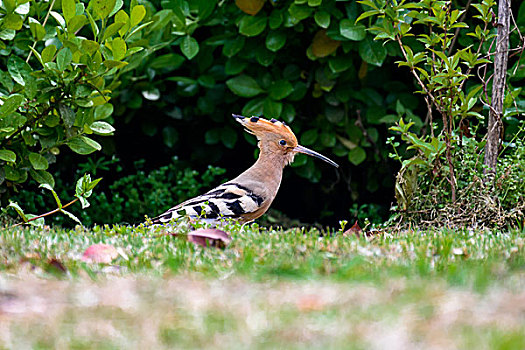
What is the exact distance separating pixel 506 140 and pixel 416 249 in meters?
3.15

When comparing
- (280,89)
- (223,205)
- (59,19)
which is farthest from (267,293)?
(280,89)

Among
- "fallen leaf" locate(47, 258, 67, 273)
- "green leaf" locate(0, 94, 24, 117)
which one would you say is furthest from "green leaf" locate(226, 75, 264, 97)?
"fallen leaf" locate(47, 258, 67, 273)

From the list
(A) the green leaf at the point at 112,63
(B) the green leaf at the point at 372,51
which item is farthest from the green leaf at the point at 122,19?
(B) the green leaf at the point at 372,51

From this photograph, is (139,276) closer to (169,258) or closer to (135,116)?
(169,258)

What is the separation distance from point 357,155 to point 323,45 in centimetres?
106

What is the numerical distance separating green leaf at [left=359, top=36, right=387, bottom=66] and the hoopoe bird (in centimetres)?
98

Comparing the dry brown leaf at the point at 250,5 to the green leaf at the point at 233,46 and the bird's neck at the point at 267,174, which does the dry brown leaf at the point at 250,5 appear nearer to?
the green leaf at the point at 233,46

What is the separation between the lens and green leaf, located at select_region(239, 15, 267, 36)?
6.40m

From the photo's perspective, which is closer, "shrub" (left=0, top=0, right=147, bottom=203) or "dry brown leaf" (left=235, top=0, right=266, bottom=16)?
"shrub" (left=0, top=0, right=147, bottom=203)

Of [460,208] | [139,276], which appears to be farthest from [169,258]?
[460,208]

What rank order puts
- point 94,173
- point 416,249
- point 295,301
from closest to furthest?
point 295,301, point 416,249, point 94,173

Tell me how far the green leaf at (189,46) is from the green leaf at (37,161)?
1669mm

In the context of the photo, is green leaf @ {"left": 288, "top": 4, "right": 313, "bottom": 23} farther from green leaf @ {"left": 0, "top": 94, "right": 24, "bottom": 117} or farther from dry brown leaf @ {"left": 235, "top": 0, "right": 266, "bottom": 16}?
green leaf @ {"left": 0, "top": 94, "right": 24, "bottom": 117}

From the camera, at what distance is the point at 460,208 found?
5328mm
